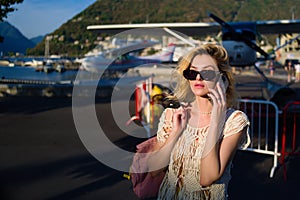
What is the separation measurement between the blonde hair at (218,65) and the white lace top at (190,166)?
188mm

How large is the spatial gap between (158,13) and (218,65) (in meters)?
118

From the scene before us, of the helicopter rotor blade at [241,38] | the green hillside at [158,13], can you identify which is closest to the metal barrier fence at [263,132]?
the helicopter rotor blade at [241,38]

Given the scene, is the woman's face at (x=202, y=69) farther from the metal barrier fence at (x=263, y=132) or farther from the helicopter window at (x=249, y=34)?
the helicopter window at (x=249, y=34)

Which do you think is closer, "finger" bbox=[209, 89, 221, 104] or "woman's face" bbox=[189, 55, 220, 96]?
"finger" bbox=[209, 89, 221, 104]

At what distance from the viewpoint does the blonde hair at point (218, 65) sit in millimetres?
1944

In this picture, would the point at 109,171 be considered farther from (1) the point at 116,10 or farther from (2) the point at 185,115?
(1) the point at 116,10

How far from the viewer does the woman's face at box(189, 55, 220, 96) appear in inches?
72.7

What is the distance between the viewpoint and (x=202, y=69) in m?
1.87

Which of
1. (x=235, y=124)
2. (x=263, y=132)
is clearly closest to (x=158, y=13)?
(x=263, y=132)

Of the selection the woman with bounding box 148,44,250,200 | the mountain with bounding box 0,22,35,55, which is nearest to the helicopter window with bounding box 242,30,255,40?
the mountain with bounding box 0,22,35,55

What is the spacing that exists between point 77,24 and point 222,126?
12068 cm

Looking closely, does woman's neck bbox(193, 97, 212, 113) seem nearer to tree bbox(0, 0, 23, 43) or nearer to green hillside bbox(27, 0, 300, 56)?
tree bbox(0, 0, 23, 43)

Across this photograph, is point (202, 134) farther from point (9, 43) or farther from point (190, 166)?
point (9, 43)

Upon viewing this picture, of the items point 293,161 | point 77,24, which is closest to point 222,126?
point 293,161
